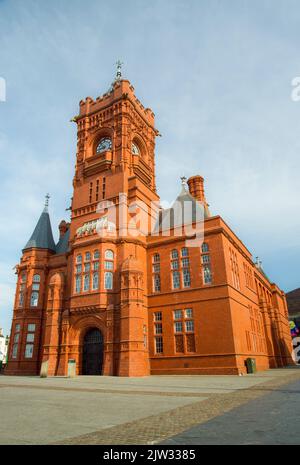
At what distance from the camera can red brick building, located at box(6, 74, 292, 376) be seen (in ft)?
89.4

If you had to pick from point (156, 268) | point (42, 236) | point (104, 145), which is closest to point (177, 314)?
point (156, 268)

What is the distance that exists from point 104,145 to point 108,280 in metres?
18.1

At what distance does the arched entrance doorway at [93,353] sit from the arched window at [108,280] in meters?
4.23

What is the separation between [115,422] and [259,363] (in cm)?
3038

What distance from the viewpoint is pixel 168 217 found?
36406 mm

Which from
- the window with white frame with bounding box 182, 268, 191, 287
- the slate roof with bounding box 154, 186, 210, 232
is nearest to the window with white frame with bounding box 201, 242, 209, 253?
the window with white frame with bounding box 182, 268, 191, 287

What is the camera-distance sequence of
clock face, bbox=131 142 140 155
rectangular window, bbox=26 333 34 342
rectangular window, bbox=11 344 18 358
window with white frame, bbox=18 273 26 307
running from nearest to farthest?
rectangular window, bbox=11 344 18 358 → rectangular window, bbox=26 333 34 342 → window with white frame, bbox=18 273 26 307 → clock face, bbox=131 142 140 155

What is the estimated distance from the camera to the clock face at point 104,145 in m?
39.3

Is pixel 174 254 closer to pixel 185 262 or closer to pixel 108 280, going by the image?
pixel 185 262

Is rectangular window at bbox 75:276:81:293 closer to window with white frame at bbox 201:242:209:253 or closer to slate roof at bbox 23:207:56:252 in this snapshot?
slate roof at bbox 23:207:56:252

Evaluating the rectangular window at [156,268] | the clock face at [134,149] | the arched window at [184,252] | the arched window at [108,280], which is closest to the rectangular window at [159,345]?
the rectangular window at [156,268]

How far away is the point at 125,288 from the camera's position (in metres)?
28.2

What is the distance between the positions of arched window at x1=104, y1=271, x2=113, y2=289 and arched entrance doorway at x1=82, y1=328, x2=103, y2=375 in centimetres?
423
